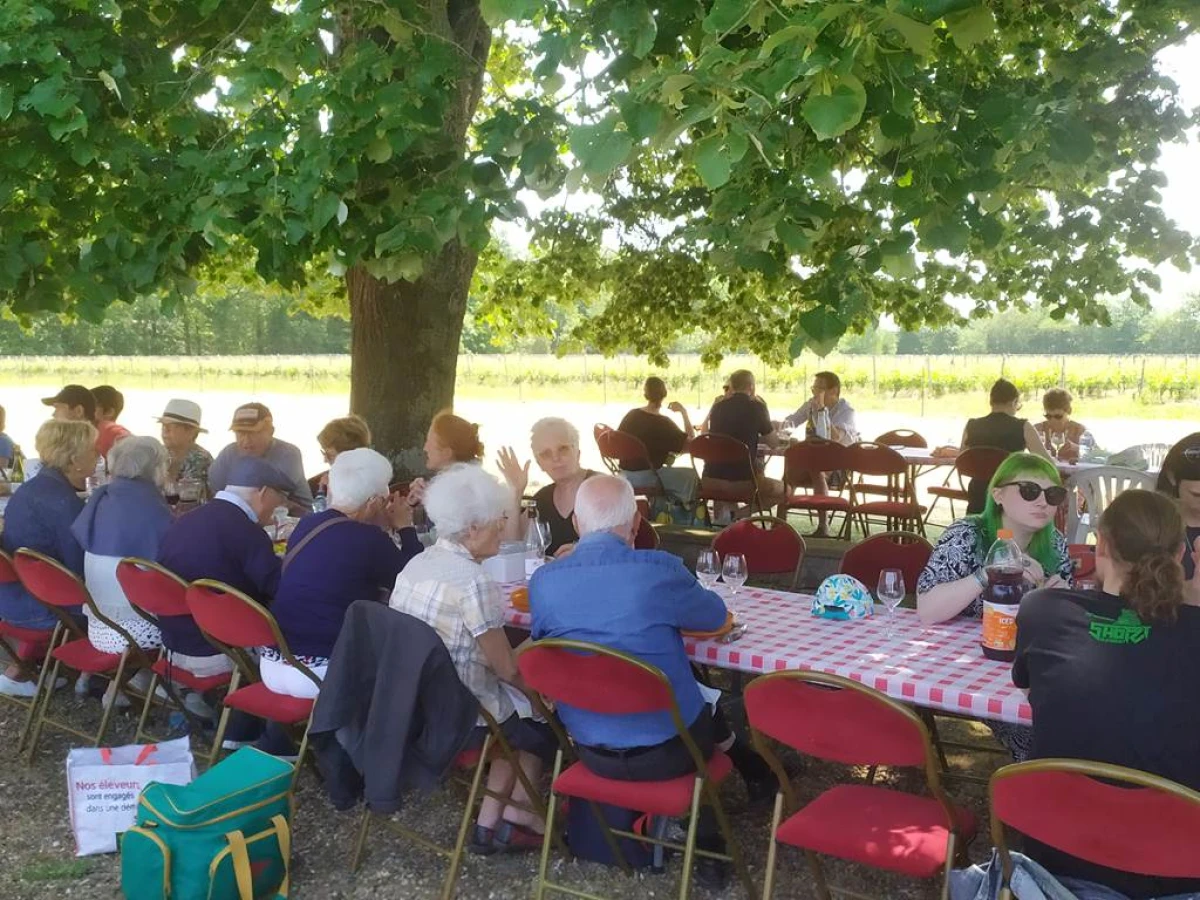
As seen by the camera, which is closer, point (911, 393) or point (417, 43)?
point (417, 43)

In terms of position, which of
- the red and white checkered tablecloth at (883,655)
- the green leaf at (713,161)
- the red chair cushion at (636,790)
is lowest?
the red chair cushion at (636,790)

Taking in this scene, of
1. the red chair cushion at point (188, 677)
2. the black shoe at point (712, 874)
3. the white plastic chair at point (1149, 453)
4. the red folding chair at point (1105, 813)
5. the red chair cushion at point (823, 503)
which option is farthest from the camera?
the red chair cushion at point (823, 503)

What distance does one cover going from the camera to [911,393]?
36500 mm

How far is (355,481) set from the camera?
14.6 feet

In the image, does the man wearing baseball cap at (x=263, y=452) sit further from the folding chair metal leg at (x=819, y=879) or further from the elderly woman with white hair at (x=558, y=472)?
the folding chair metal leg at (x=819, y=879)

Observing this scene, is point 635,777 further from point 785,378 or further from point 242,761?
point 785,378

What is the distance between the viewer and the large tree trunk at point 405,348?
8008mm

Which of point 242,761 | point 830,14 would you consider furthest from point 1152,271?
Answer: point 242,761

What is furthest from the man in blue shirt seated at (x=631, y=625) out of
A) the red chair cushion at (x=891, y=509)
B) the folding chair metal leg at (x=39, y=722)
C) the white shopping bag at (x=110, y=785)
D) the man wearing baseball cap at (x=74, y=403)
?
the red chair cushion at (x=891, y=509)

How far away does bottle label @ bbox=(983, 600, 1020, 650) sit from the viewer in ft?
11.7

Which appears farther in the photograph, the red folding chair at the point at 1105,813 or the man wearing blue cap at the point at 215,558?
the man wearing blue cap at the point at 215,558

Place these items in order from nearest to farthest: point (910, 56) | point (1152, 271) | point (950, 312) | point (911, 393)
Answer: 1. point (910, 56)
2. point (1152, 271)
3. point (950, 312)
4. point (911, 393)

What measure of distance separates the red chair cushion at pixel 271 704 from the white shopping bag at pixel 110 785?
0.26 meters

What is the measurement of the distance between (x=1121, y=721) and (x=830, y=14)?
6.01 feet
